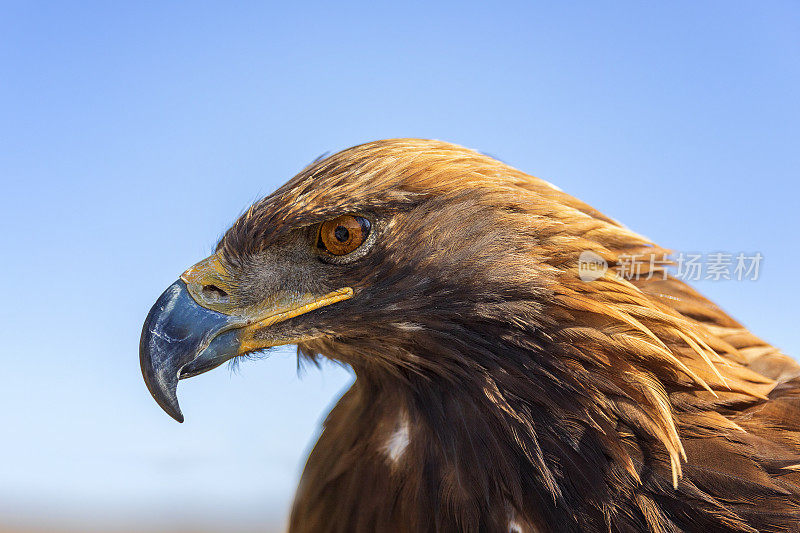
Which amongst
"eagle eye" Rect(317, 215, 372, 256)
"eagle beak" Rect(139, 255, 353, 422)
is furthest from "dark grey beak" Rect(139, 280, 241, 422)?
"eagle eye" Rect(317, 215, 372, 256)

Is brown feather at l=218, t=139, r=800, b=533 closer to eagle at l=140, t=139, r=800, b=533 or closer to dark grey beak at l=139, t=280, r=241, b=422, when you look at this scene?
eagle at l=140, t=139, r=800, b=533

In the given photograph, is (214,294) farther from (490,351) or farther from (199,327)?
(490,351)

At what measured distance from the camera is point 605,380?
2.50 meters

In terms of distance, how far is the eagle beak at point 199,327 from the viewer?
106 inches

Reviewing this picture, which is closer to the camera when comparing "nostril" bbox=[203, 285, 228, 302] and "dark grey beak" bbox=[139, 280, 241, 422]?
"dark grey beak" bbox=[139, 280, 241, 422]

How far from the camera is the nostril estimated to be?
112 inches

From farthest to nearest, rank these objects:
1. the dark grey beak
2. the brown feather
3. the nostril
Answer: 1. the nostril
2. the dark grey beak
3. the brown feather

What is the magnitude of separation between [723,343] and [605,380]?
66 cm

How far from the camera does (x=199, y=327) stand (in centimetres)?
276

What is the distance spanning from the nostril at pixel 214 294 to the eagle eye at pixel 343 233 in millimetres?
459

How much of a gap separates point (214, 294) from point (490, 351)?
1122mm

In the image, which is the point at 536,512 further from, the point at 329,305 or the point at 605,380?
the point at 329,305

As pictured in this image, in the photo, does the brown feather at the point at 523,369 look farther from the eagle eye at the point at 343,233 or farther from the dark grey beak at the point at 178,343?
the dark grey beak at the point at 178,343

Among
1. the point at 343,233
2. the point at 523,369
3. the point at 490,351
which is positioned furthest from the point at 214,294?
the point at 523,369
